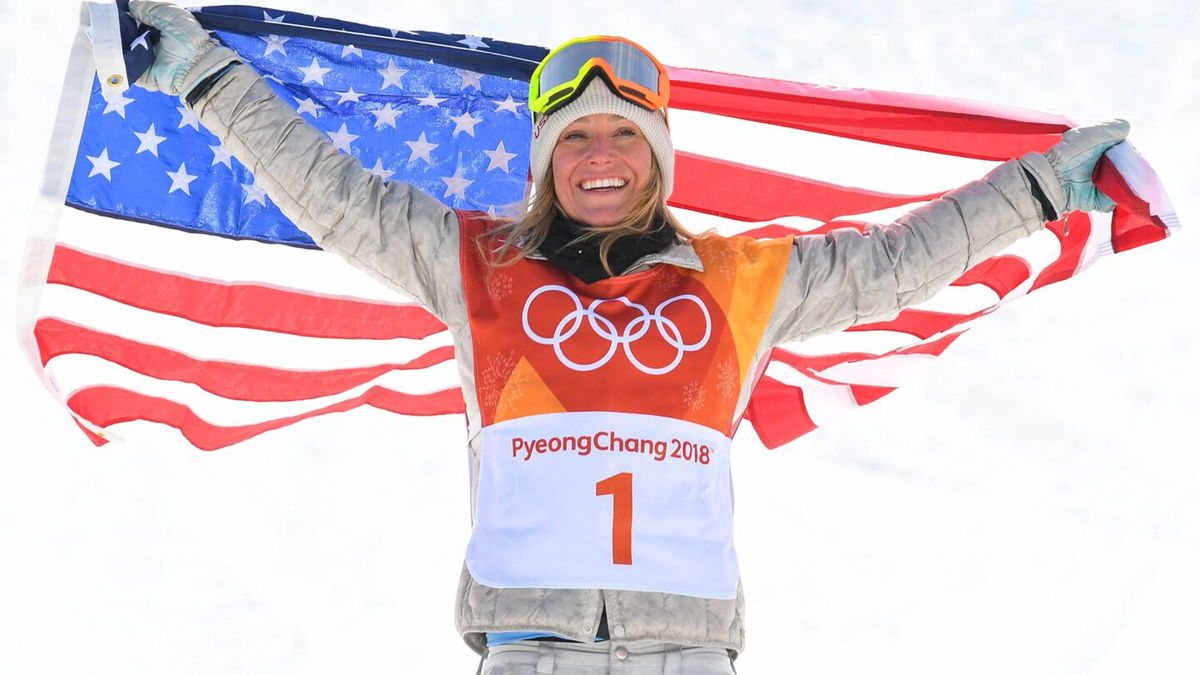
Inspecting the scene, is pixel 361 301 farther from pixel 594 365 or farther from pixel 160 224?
pixel 594 365

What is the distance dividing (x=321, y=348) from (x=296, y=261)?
343mm

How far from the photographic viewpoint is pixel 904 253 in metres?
3.52

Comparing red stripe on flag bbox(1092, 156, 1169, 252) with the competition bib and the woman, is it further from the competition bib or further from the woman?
the competition bib

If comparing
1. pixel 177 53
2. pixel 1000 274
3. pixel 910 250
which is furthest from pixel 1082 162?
pixel 177 53

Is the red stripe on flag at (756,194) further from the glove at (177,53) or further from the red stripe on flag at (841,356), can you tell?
the glove at (177,53)

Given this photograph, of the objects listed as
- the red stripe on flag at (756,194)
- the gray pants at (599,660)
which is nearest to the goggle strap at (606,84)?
the red stripe on flag at (756,194)

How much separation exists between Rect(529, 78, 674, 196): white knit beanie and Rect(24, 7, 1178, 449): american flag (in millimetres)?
759

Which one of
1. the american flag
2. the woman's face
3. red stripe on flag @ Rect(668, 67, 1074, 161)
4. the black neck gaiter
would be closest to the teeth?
the woman's face

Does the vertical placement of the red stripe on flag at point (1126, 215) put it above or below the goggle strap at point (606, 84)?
below

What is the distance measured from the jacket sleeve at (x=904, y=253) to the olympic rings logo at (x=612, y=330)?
0.31 meters

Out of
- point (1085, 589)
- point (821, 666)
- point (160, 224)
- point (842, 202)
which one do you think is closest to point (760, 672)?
point (821, 666)

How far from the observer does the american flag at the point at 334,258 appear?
168 inches

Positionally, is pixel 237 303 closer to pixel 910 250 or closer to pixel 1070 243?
pixel 910 250

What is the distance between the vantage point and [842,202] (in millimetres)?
4781
